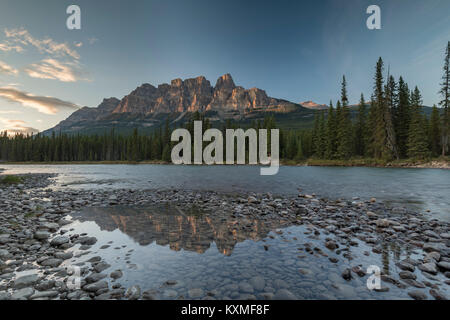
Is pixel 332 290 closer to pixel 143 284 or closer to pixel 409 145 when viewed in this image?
pixel 143 284

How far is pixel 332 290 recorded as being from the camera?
427 cm

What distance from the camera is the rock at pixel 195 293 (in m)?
4.14

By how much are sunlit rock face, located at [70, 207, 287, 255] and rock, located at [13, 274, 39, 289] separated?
2742mm

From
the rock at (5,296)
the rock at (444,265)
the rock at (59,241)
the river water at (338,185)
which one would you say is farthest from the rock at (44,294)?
the river water at (338,185)

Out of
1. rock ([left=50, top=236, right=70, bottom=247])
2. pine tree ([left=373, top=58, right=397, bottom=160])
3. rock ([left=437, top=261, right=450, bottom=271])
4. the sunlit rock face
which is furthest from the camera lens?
pine tree ([left=373, top=58, right=397, bottom=160])

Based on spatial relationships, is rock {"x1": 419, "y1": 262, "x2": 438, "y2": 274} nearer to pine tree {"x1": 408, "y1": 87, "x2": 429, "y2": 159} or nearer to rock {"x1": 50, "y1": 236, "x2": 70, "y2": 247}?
rock {"x1": 50, "y1": 236, "x2": 70, "y2": 247}

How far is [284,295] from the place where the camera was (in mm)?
4148

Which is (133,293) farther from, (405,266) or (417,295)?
(405,266)

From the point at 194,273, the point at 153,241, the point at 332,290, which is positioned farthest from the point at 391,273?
the point at 153,241

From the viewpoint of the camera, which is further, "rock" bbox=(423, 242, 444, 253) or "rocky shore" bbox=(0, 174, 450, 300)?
"rock" bbox=(423, 242, 444, 253)

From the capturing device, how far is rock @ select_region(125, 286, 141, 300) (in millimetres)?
4055

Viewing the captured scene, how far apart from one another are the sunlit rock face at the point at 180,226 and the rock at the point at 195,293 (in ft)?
6.50

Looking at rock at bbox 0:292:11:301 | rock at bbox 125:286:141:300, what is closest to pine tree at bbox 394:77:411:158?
rock at bbox 125:286:141:300
